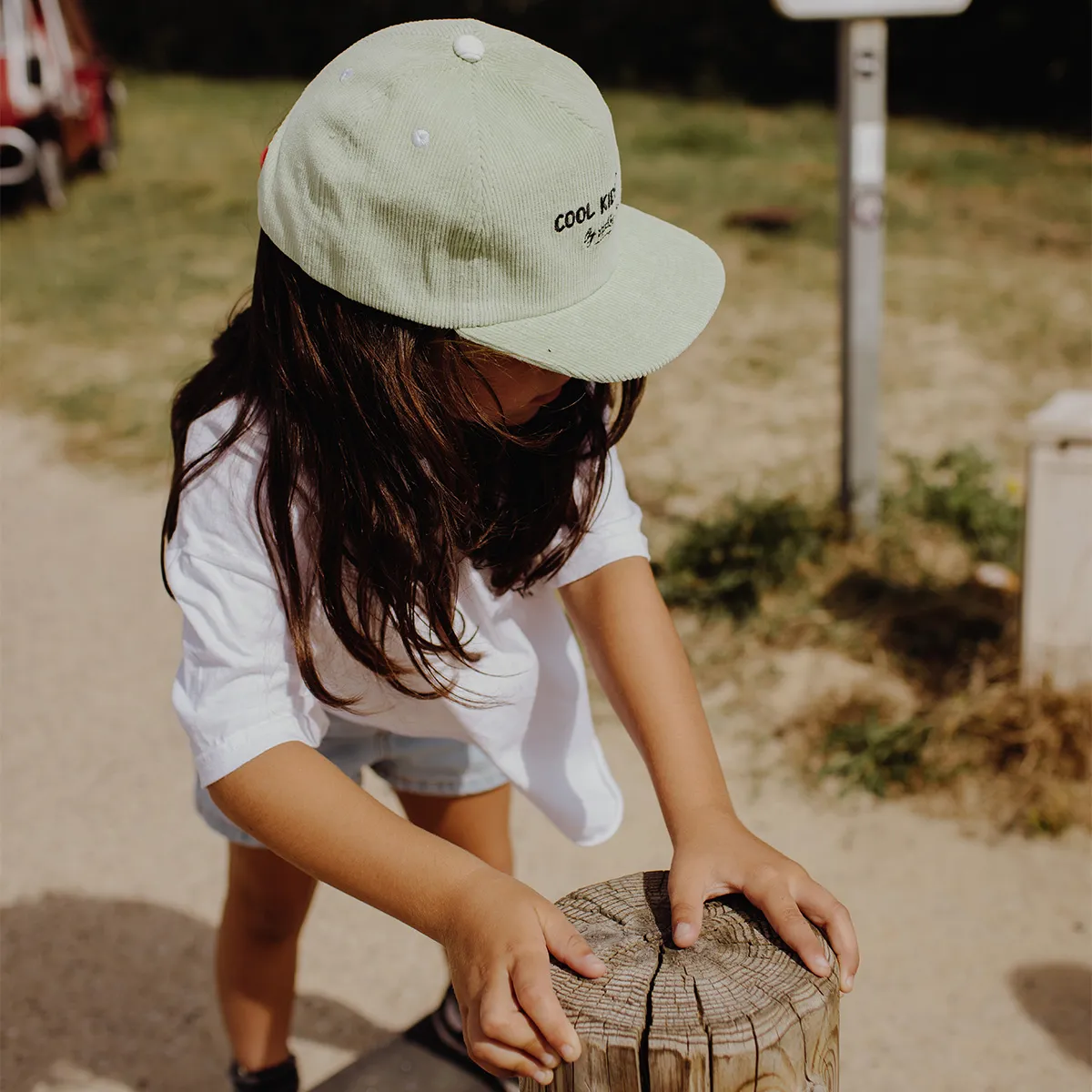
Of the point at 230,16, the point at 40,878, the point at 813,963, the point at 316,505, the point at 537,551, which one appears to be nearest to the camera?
the point at 813,963

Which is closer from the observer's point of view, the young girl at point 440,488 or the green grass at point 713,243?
the young girl at point 440,488

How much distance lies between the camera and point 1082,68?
381 inches

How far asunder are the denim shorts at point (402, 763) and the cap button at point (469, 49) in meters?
0.82

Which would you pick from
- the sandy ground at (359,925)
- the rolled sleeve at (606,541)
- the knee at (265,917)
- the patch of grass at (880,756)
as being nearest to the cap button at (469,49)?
the rolled sleeve at (606,541)

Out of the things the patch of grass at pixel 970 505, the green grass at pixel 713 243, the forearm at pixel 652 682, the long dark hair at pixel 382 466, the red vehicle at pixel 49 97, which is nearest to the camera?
the long dark hair at pixel 382 466

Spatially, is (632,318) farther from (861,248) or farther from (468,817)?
(861,248)

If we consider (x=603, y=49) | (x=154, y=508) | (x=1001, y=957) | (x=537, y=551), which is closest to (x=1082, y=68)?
(x=603, y=49)

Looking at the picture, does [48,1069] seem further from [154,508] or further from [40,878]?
[154,508]

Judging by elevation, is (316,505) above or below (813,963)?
above

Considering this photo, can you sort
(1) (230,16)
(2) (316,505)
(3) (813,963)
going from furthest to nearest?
(1) (230,16) → (2) (316,505) → (3) (813,963)

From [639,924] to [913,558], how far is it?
2.54 metres

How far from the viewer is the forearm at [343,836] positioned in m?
1.17

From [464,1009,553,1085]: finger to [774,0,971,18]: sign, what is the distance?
101 inches

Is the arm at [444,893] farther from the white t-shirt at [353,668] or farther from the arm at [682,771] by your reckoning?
the arm at [682,771]
